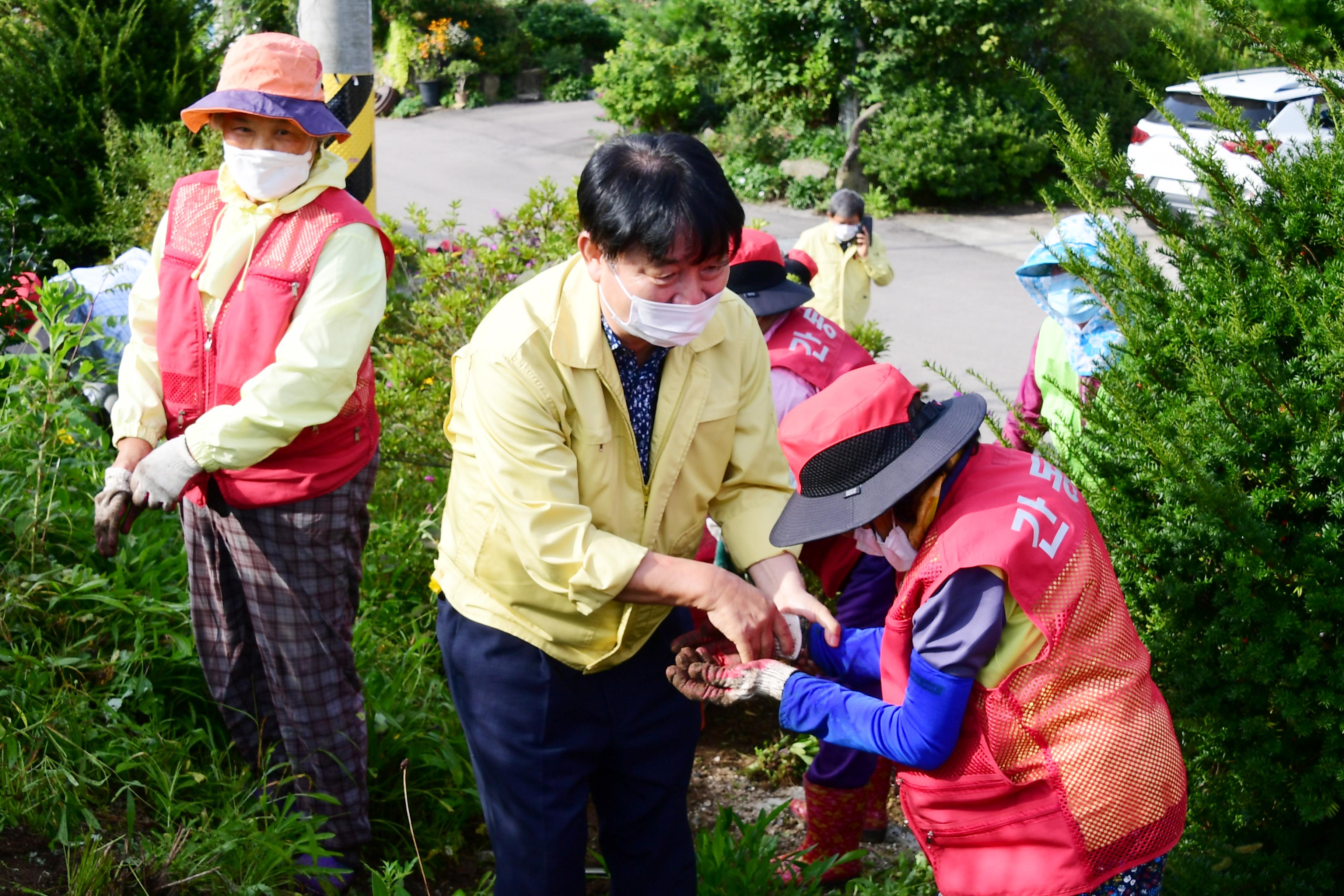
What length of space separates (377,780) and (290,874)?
500mm

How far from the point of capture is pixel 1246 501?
2.45 meters

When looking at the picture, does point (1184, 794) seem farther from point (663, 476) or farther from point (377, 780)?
point (377, 780)

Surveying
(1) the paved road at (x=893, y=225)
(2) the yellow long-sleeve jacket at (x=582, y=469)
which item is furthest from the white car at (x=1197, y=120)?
(2) the yellow long-sleeve jacket at (x=582, y=469)

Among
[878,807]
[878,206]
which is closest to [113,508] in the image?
[878,807]

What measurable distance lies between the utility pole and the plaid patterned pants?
2.16 metres

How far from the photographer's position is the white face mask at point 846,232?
6723mm

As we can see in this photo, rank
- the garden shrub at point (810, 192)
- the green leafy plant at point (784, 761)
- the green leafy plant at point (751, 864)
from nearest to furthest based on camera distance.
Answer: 1. the green leafy plant at point (751, 864)
2. the green leafy plant at point (784, 761)
3. the garden shrub at point (810, 192)

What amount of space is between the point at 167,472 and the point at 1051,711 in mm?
1927

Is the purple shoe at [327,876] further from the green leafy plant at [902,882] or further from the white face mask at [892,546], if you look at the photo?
the white face mask at [892,546]

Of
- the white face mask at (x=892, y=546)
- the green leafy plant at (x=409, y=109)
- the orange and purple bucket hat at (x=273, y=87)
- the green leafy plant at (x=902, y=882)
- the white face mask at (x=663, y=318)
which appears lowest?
the green leafy plant at (x=409, y=109)

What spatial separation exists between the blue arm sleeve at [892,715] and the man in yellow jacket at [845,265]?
4426 mm

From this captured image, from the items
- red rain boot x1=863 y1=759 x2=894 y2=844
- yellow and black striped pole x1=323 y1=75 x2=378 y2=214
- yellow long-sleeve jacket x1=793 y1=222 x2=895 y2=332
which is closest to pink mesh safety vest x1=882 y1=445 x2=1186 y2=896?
red rain boot x1=863 y1=759 x2=894 y2=844

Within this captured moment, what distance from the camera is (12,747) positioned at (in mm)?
2842

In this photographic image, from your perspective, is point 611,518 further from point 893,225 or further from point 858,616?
point 893,225
